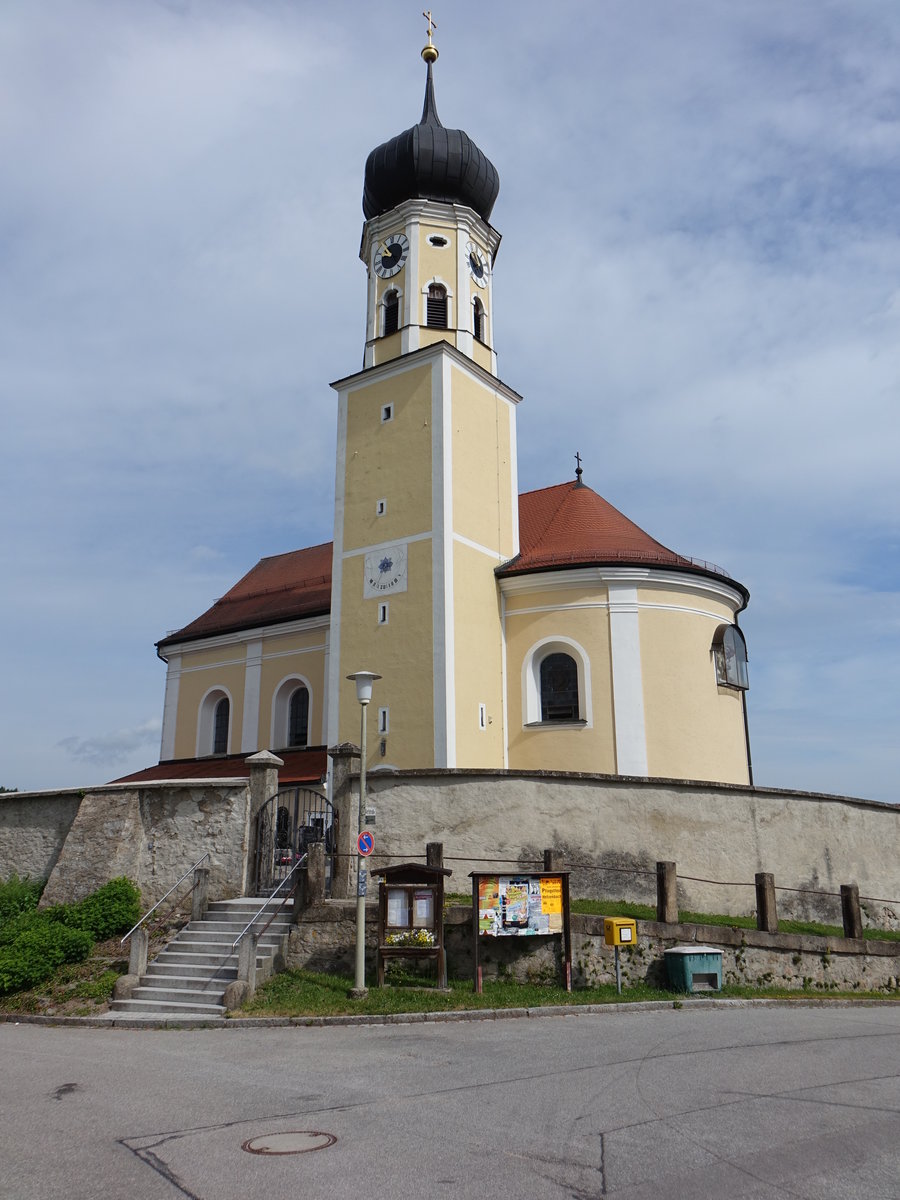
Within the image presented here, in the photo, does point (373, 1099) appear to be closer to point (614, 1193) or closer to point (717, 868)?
point (614, 1193)

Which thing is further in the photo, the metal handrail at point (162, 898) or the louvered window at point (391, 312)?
the louvered window at point (391, 312)

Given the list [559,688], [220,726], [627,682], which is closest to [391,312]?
[559,688]

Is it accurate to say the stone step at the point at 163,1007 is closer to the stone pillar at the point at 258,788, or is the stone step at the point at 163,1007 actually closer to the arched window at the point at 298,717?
the stone pillar at the point at 258,788

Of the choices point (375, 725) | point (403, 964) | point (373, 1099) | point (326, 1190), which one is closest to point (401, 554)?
point (375, 725)

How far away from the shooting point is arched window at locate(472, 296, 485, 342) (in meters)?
26.1

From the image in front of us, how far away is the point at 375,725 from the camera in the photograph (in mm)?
22000

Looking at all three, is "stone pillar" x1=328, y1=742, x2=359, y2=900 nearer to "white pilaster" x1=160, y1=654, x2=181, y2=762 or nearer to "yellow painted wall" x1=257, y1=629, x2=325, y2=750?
"yellow painted wall" x1=257, y1=629, x2=325, y2=750

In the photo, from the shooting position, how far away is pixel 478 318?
86.6ft

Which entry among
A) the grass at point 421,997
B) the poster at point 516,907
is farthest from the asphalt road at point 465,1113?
the poster at point 516,907

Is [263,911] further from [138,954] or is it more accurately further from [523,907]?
[523,907]

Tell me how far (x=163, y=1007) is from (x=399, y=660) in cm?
1067

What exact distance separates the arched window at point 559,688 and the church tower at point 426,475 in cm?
100

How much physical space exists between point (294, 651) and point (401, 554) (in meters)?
6.11

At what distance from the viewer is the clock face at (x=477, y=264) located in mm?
26047
